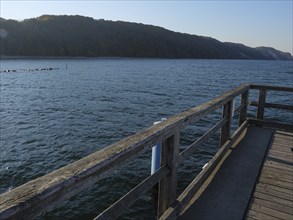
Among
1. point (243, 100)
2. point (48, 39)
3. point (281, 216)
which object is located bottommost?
point (281, 216)

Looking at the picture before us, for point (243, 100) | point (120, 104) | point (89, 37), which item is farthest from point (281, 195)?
point (89, 37)

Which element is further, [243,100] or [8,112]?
[8,112]

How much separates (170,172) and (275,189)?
2351 millimetres

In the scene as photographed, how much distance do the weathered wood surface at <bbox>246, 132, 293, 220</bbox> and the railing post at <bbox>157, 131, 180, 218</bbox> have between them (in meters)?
1.23

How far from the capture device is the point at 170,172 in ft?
11.8

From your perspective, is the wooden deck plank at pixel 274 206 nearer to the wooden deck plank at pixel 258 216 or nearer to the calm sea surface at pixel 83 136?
the wooden deck plank at pixel 258 216

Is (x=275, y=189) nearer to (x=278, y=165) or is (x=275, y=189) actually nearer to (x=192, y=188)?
(x=278, y=165)

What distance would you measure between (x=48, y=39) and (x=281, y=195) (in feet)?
549

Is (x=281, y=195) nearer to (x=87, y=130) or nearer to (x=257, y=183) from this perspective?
(x=257, y=183)

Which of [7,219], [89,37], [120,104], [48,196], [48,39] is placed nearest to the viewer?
[7,219]

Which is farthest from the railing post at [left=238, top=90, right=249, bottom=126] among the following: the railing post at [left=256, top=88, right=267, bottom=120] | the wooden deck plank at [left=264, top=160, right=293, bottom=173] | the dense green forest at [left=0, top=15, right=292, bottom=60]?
the dense green forest at [left=0, top=15, right=292, bottom=60]

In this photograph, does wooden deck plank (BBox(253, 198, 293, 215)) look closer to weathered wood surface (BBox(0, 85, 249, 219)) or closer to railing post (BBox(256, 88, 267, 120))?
weathered wood surface (BBox(0, 85, 249, 219))

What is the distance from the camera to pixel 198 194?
4629 millimetres

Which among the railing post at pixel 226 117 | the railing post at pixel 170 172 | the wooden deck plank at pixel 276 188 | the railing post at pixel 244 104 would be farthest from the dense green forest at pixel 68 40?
the railing post at pixel 170 172
